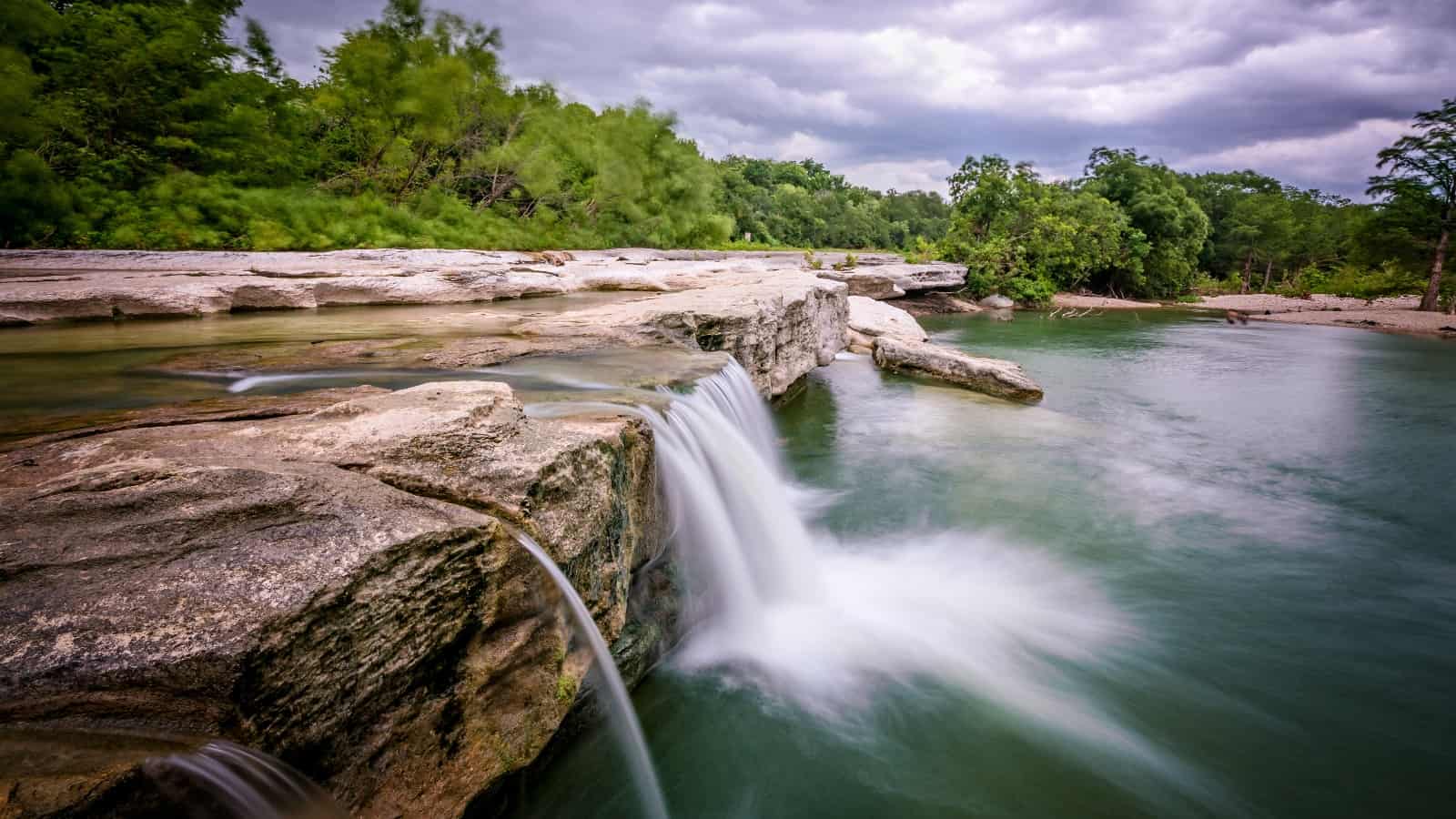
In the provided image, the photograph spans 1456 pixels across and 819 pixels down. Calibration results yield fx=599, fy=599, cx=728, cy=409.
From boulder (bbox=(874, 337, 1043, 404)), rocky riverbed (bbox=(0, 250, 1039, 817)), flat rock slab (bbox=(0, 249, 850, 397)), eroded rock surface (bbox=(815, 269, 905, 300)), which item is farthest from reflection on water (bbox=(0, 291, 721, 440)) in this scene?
eroded rock surface (bbox=(815, 269, 905, 300))

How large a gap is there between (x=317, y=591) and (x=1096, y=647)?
15.0ft

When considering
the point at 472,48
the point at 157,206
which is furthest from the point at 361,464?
the point at 472,48

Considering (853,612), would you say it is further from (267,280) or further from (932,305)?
(932,305)

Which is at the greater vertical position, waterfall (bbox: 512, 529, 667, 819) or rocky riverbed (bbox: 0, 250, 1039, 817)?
rocky riverbed (bbox: 0, 250, 1039, 817)

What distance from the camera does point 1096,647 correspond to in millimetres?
4125

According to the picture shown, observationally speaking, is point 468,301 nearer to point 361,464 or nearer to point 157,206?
point 157,206

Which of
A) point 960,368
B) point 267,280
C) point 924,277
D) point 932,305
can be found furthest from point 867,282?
point 267,280

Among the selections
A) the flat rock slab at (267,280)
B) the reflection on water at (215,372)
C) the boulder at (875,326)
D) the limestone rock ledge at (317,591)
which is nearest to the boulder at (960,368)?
the boulder at (875,326)

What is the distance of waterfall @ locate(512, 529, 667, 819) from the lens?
2.29 meters

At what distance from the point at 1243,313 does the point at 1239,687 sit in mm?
33468

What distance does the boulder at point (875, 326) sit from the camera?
14.8 meters

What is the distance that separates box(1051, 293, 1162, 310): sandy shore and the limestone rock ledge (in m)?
35.1

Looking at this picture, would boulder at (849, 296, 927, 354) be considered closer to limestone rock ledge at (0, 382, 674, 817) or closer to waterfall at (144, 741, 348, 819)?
limestone rock ledge at (0, 382, 674, 817)

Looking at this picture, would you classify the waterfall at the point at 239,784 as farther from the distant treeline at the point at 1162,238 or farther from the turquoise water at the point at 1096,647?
the distant treeline at the point at 1162,238
